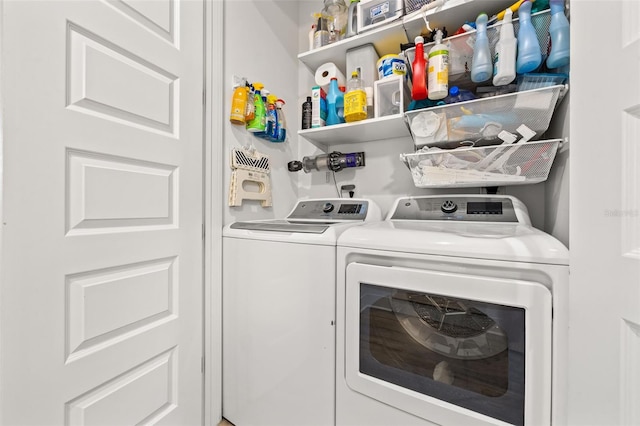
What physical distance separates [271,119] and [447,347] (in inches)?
56.8

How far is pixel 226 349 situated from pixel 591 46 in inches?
68.4

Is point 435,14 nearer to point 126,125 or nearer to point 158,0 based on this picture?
point 158,0

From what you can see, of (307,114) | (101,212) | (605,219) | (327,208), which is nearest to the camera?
(605,219)

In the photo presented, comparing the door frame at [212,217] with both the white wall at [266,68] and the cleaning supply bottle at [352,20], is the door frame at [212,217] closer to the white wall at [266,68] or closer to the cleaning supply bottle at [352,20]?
the white wall at [266,68]

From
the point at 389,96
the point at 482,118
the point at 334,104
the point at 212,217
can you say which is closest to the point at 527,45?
the point at 482,118

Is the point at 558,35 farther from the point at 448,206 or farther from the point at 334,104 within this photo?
the point at 334,104

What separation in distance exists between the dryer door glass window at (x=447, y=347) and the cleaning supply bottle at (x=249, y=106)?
112 centimetres

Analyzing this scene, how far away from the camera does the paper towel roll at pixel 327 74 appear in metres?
1.65

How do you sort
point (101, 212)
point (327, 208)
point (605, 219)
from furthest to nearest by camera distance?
1. point (327, 208)
2. point (101, 212)
3. point (605, 219)

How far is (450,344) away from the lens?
832 millimetres

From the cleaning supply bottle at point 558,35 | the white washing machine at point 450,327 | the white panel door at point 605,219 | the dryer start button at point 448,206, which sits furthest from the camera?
the dryer start button at point 448,206

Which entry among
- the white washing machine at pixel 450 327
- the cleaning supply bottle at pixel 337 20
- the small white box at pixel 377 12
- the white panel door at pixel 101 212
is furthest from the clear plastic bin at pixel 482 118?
the white panel door at pixel 101 212

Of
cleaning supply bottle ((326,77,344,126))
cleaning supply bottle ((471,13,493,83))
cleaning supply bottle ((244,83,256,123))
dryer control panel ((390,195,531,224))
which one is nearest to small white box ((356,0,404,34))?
cleaning supply bottle ((326,77,344,126))

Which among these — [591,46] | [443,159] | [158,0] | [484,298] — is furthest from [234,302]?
[591,46]
